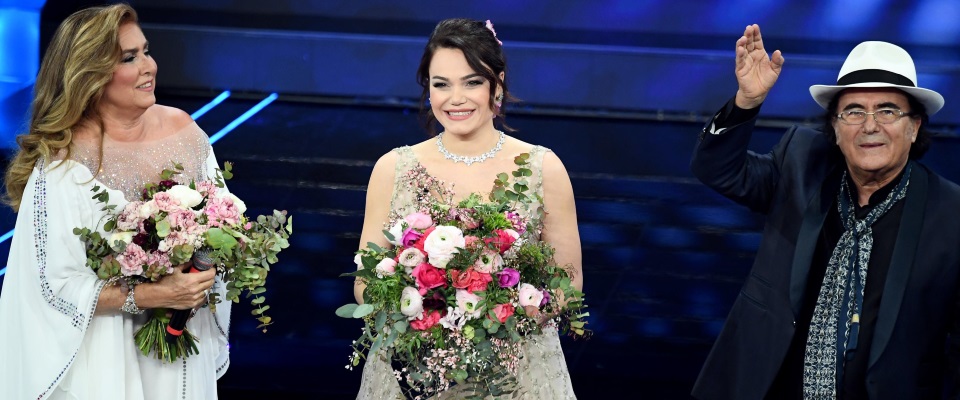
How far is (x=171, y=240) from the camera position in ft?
10.2

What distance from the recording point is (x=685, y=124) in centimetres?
555

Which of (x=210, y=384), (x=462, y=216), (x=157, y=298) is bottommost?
(x=210, y=384)

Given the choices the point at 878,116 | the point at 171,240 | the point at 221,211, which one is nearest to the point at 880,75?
the point at 878,116

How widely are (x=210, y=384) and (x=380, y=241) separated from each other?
2.15ft

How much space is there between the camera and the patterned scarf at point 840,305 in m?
3.20

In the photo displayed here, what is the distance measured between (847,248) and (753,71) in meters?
0.54

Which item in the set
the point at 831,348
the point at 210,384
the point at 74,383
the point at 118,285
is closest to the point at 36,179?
the point at 118,285

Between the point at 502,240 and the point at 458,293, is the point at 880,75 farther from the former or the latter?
the point at 458,293

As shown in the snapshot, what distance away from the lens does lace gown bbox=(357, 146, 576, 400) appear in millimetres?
3381

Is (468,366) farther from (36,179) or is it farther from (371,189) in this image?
(36,179)

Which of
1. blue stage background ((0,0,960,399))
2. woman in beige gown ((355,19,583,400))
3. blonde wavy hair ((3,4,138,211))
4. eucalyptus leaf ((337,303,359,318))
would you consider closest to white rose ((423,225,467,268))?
eucalyptus leaf ((337,303,359,318))

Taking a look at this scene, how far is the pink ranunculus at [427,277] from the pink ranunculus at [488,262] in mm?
88

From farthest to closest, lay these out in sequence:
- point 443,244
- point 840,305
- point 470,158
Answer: point 470,158
point 840,305
point 443,244

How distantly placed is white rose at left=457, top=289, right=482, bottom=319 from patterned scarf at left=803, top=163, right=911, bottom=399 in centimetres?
96
